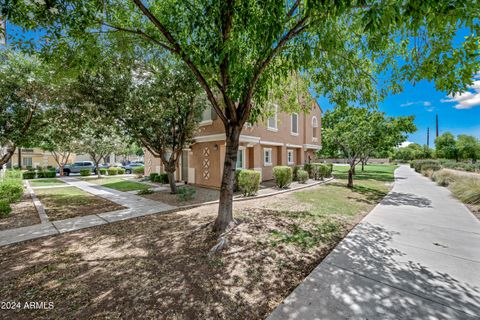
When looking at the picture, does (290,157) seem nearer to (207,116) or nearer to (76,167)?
(207,116)

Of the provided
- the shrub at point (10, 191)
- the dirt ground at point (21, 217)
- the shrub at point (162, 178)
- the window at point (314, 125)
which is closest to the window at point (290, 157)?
the window at point (314, 125)

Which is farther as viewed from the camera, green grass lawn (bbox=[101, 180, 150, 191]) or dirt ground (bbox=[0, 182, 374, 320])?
green grass lawn (bbox=[101, 180, 150, 191])

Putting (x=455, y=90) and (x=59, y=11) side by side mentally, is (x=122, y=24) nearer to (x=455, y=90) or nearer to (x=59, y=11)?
(x=59, y=11)

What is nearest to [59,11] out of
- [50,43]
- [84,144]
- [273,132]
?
[50,43]

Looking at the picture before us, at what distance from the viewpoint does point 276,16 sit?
10.3 ft

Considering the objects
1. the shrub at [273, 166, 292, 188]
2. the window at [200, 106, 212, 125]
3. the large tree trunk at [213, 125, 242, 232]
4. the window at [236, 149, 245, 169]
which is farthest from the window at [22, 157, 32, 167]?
the large tree trunk at [213, 125, 242, 232]

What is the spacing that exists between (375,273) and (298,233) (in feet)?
6.43

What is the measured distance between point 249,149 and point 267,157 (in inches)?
84.0

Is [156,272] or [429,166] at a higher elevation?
[429,166]

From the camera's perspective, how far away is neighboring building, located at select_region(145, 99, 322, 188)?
1200cm

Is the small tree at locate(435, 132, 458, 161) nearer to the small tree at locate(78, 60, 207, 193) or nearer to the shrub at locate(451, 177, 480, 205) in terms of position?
the shrub at locate(451, 177, 480, 205)

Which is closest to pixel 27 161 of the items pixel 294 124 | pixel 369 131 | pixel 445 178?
pixel 294 124

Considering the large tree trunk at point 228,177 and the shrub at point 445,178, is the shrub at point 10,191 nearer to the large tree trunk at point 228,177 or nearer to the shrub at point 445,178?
the large tree trunk at point 228,177

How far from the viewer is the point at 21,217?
6699 millimetres
